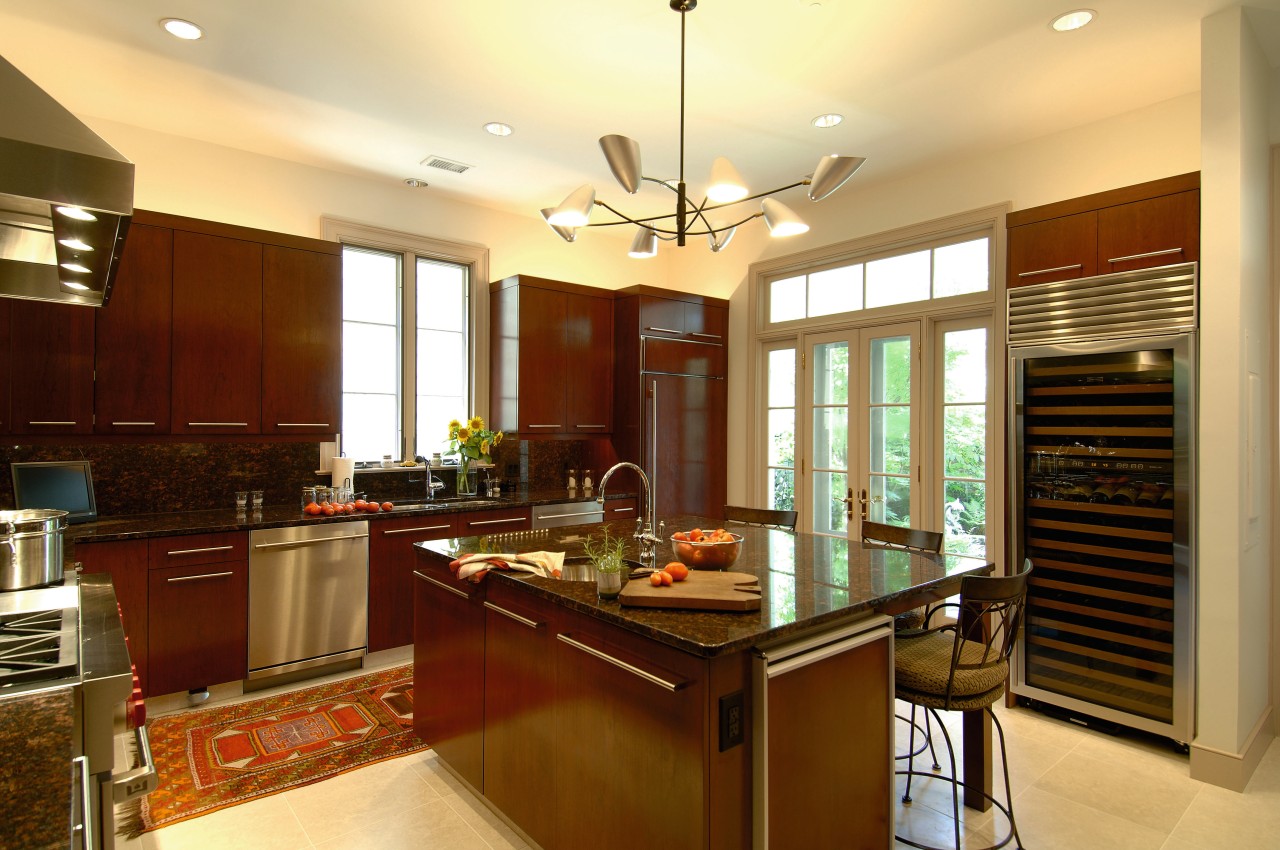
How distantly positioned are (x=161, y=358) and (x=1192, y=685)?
5020 mm

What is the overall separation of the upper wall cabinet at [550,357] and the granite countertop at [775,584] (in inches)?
70.9

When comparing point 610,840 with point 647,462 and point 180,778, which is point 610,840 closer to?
point 180,778

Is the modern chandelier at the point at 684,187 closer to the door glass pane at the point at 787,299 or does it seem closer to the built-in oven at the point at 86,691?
the built-in oven at the point at 86,691

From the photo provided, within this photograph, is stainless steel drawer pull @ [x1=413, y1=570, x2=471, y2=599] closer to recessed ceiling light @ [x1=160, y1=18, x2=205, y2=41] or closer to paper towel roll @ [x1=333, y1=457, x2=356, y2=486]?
paper towel roll @ [x1=333, y1=457, x2=356, y2=486]

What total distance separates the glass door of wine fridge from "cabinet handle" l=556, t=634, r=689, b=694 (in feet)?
8.66

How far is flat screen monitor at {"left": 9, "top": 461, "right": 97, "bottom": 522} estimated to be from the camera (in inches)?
132

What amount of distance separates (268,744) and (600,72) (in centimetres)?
336

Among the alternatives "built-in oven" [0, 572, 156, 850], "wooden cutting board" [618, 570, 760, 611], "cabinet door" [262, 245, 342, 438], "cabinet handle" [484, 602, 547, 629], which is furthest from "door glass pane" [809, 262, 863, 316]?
"built-in oven" [0, 572, 156, 850]

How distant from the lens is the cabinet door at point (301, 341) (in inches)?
156

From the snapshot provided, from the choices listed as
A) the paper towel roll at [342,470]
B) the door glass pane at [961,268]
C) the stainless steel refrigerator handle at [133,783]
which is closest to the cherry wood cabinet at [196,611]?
the paper towel roll at [342,470]

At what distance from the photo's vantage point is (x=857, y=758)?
2.01 m

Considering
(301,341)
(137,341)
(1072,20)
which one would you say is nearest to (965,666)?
(1072,20)

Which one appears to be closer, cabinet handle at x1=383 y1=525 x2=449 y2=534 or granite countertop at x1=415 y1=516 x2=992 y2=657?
granite countertop at x1=415 y1=516 x2=992 y2=657

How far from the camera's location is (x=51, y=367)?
336 cm
